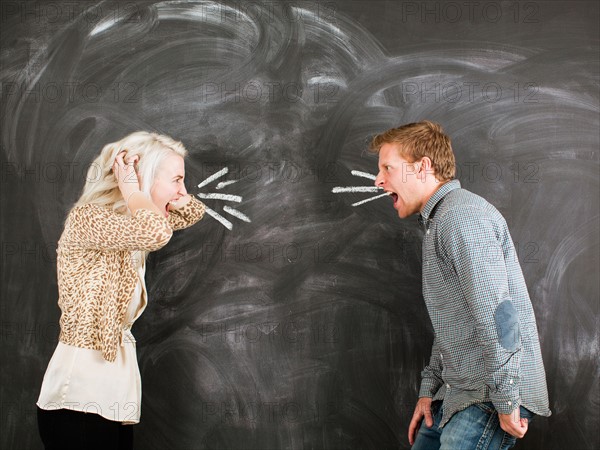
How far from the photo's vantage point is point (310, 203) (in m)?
2.61

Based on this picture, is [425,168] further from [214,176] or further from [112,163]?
[112,163]

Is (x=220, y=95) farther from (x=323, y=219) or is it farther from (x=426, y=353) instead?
Answer: (x=426, y=353)

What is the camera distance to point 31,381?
8.71ft

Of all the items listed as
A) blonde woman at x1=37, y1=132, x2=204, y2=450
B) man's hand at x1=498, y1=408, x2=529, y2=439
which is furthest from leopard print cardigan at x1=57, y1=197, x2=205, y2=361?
man's hand at x1=498, y1=408, x2=529, y2=439

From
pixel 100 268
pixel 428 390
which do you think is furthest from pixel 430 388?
pixel 100 268

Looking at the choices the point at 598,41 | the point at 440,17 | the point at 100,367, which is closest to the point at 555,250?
the point at 598,41

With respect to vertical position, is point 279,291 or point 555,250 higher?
point 555,250

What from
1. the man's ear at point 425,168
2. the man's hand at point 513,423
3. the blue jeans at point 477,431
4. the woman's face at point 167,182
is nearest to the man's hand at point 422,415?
the blue jeans at point 477,431

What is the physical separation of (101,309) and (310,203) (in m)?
0.90

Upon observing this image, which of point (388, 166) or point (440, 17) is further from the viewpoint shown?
point (440, 17)

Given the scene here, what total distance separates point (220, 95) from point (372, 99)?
23.1 inches

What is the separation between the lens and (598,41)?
2.59 meters

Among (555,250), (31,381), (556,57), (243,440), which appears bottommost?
(243,440)

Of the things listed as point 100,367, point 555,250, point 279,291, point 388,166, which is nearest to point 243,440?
point 279,291
